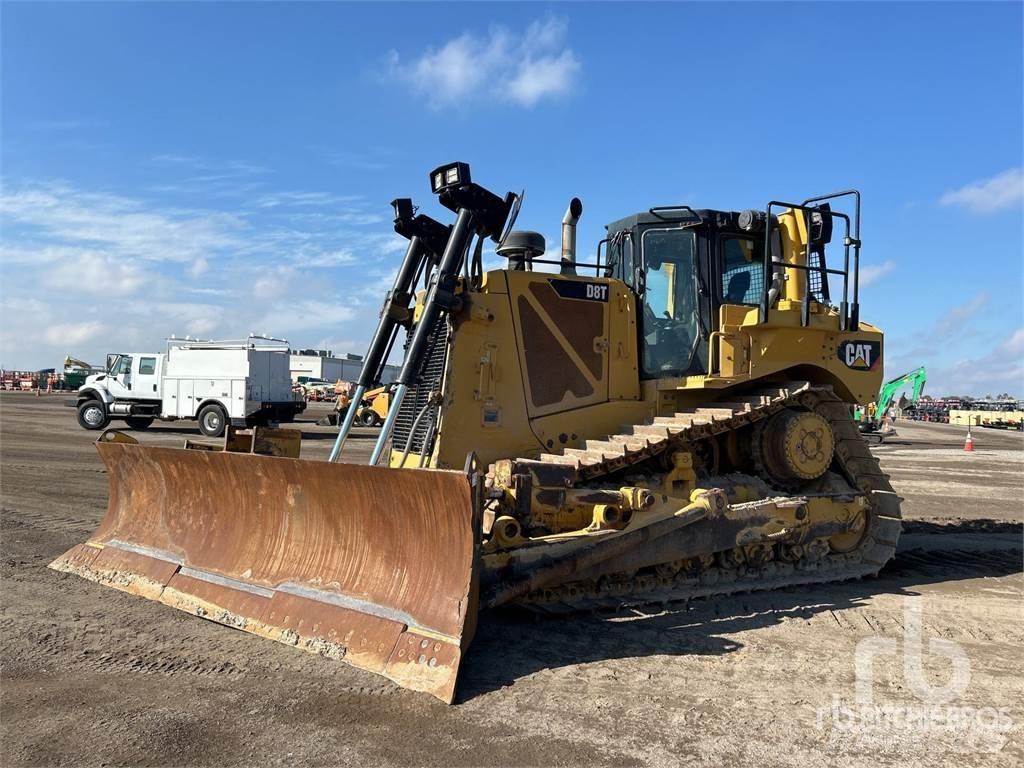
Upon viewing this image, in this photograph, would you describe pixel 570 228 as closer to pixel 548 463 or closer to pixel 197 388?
pixel 548 463

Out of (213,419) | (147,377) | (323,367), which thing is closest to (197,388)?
(213,419)

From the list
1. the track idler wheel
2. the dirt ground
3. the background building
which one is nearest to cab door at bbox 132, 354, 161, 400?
the dirt ground

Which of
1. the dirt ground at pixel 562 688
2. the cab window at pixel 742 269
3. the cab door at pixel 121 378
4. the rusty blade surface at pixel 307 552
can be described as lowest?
the dirt ground at pixel 562 688

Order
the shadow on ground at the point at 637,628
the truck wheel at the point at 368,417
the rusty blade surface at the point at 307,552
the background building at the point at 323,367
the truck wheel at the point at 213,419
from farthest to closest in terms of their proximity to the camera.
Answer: the background building at the point at 323,367 → the truck wheel at the point at 213,419 → the truck wheel at the point at 368,417 → the shadow on ground at the point at 637,628 → the rusty blade surface at the point at 307,552

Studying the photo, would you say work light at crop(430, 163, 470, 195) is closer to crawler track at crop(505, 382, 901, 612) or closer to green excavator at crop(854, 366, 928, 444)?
crawler track at crop(505, 382, 901, 612)

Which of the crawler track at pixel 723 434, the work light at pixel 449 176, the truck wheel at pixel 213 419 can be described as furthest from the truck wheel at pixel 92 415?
the crawler track at pixel 723 434

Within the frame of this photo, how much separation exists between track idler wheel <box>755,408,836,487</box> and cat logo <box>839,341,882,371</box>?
2.61ft

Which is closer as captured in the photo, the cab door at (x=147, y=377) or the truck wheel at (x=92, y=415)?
the cab door at (x=147, y=377)

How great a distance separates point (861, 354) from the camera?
7.61 m

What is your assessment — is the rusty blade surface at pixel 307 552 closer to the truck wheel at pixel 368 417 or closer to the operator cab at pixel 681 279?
the truck wheel at pixel 368 417

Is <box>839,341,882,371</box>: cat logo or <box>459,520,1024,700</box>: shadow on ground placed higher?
<box>839,341,882,371</box>: cat logo

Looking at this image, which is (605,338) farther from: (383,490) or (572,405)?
(383,490)

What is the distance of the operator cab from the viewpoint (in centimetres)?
715

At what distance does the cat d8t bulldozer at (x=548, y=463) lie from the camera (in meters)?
5.00
